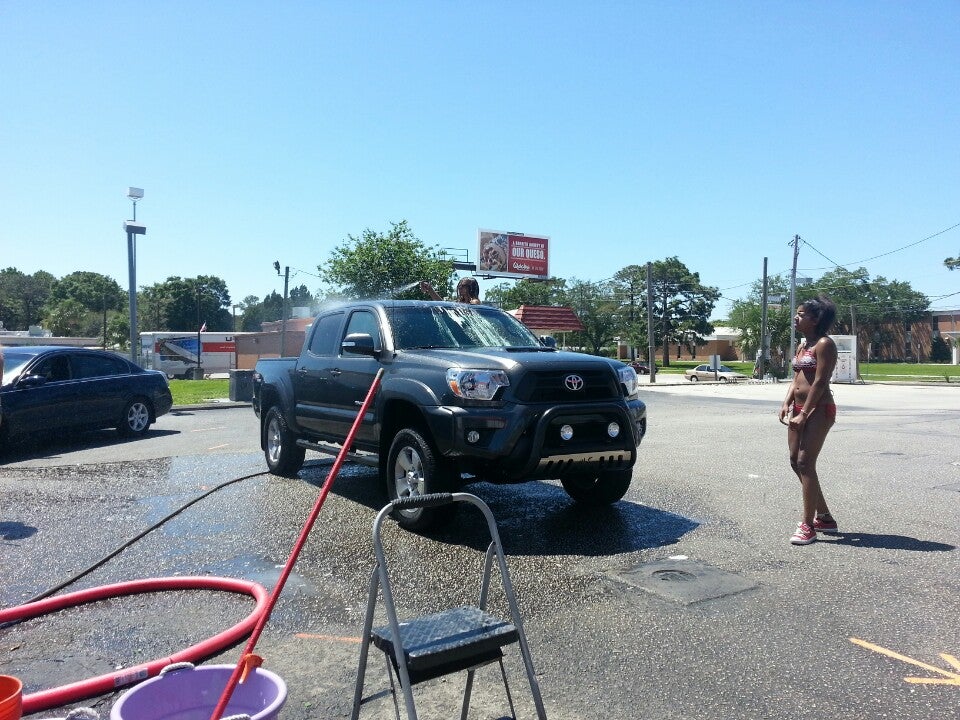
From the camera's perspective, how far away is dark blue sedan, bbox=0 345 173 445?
10.8 metres

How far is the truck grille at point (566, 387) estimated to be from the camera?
19.6 ft

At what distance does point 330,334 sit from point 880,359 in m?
113

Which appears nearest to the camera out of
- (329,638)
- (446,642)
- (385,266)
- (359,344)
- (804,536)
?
(446,642)

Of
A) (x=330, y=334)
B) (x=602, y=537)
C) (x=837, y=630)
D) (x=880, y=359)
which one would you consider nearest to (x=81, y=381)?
(x=330, y=334)

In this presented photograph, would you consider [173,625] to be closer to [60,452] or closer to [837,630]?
[837,630]

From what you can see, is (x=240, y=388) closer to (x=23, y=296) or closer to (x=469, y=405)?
(x=469, y=405)

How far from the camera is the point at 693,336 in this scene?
302ft

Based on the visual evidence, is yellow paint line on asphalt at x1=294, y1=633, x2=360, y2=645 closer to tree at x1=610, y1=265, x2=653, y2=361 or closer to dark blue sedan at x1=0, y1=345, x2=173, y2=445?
dark blue sedan at x1=0, y1=345, x2=173, y2=445

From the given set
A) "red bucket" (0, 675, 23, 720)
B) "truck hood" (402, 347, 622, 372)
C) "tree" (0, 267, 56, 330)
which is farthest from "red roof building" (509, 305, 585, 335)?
"tree" (0, 267, 56, 330)

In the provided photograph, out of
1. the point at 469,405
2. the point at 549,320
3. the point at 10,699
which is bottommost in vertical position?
the point at 10,699

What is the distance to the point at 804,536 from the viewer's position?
588 centimetres

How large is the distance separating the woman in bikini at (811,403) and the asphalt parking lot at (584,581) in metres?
0.33

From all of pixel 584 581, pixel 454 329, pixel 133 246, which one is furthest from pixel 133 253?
pixel 584 581

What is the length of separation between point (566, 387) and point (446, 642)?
3.63 meters
